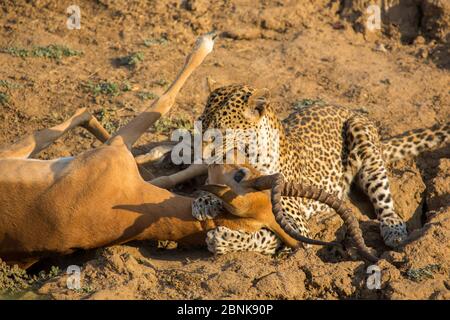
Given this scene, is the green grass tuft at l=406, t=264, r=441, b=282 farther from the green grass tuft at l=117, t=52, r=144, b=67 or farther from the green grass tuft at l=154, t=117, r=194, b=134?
the green grass tuft at l=117, t=52, r=144, b=67

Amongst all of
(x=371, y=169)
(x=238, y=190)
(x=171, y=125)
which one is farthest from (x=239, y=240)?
(x=171, y=125)

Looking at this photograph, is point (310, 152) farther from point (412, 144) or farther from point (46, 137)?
point (46, 137)

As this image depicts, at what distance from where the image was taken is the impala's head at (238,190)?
895 centimetres

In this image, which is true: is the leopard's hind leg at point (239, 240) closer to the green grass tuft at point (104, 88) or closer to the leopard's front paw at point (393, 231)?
the leopard's front paw at point (393, 231)

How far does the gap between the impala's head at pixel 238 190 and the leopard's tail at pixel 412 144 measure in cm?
263

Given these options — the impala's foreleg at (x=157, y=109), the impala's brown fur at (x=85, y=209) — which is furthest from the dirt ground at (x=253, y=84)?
the impala's foreleg at (x=157, y=109)

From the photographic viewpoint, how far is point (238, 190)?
9000 mm

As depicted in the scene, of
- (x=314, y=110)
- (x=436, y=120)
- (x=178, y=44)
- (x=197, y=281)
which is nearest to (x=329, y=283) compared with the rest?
(x=197, y=281)

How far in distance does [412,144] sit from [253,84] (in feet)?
8.21

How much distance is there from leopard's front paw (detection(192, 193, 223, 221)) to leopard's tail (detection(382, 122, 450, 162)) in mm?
2854

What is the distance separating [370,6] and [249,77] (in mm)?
2350

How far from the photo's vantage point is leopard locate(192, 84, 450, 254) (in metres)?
9.52

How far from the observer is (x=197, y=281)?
343 inches

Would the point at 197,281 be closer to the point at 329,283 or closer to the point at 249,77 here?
the point at 329,283
